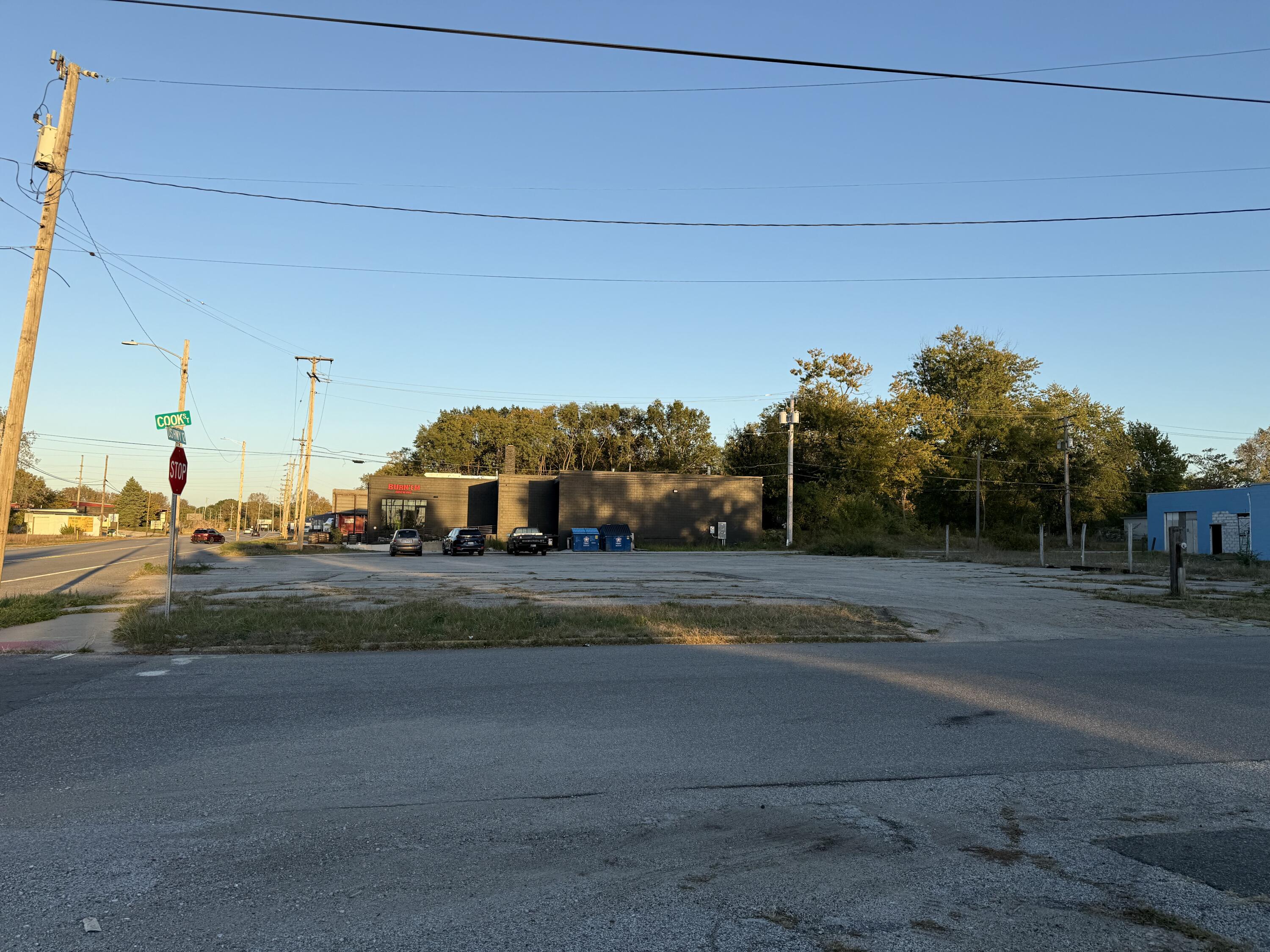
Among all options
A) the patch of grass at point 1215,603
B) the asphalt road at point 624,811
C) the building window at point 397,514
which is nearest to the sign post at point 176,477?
the asphalt road at point 624,811

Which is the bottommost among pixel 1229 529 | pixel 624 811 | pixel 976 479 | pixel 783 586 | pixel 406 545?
pixel 624 811

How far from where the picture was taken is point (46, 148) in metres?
17.3

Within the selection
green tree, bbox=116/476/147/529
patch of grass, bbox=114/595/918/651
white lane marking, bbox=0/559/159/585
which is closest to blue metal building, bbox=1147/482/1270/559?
patch of grass, bbox=114/595/918/651

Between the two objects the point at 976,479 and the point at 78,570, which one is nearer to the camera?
the point at 78,570

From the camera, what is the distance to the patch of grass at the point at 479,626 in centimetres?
1253

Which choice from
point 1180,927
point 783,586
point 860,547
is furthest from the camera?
point 860,547

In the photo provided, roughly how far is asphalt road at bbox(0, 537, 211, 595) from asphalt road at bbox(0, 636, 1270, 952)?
15.9 m

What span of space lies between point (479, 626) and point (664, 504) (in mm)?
50041

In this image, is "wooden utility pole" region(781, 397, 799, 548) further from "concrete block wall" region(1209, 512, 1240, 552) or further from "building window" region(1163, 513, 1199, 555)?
"concrete block wall" region(1209, 512, 1240, 552)

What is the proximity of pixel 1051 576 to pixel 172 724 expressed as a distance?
29980 millimetres

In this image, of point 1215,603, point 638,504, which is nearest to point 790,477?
point 638,504

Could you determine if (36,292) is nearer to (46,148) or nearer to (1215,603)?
(46,148)

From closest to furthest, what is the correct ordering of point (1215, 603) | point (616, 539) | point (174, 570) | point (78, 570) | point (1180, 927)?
point (1180, 927), point (1215, 603), point (174, 570), point (78, 570), point (616, 539)

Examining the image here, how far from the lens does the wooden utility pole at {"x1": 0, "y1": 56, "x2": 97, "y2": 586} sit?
16.6 m
